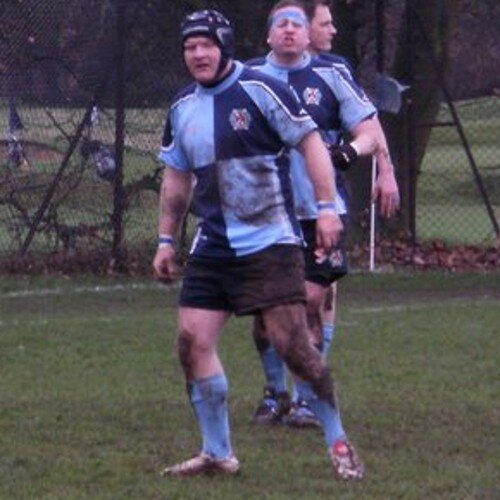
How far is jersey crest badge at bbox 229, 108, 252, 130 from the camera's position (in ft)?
21.9

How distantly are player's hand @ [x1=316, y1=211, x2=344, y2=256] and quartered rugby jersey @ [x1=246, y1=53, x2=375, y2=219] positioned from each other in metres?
1.20

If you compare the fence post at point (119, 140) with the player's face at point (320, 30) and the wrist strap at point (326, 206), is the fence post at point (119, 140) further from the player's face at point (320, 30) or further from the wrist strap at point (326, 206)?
the wrist strap at point (326, 206)

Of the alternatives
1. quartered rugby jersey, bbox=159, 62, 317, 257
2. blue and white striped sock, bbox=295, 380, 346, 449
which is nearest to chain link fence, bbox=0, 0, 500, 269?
quartered rugby jersey, bbox=159, 62, 317, 257

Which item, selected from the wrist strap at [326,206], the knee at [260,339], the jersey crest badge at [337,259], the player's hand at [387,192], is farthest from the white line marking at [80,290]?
the wrist strap at [326,206]

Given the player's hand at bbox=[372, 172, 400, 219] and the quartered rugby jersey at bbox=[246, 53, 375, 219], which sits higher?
the quartered rugby jersey at bbox=[246, 53, 375, 219]

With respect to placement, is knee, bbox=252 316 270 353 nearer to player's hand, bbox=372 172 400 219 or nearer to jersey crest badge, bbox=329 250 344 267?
jersey crest badge, bbox=329 250 344 267

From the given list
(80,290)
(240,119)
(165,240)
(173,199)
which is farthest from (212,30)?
(80,290)

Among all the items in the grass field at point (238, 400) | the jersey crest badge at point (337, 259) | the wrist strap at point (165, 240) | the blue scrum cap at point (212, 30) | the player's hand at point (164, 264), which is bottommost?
the grass field at point (238, 400)

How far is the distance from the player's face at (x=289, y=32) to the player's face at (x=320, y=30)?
0.29 metres

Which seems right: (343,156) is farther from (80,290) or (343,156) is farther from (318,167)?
(80,290)

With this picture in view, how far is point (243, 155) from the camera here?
6.69m

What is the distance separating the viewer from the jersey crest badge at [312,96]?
7.87m

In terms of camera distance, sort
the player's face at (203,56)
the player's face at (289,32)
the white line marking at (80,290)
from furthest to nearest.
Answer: the white line marking at (80,290), the player's face at (289,32), the player's face at (203,56)

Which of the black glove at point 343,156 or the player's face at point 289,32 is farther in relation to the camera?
the player's face at point 289,32
